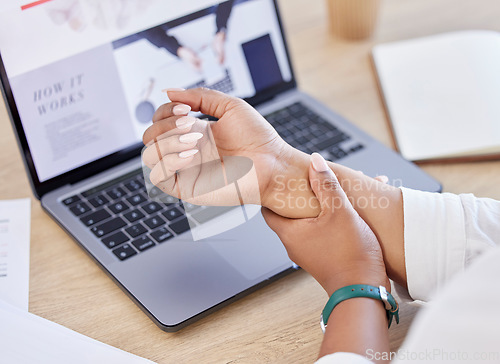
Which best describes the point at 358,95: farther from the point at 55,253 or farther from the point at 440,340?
the point at 440,340

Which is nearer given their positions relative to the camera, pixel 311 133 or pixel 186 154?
pixel 186 154

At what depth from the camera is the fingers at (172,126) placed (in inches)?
24.0

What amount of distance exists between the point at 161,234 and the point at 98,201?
4.0 inches

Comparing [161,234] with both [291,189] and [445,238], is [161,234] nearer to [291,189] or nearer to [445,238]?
[291,189]

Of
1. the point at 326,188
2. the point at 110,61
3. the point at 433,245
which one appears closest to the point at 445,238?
the point at 433,245

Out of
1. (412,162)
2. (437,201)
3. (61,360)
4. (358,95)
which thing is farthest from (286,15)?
(61,360)

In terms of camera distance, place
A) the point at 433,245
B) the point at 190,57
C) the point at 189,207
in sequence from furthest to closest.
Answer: the point at 190,57
the point at 189,207
the point at 433,245

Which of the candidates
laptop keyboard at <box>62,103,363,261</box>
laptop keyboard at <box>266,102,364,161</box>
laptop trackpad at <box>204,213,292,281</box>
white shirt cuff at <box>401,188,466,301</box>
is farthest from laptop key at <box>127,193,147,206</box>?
white shirt cuff at <box>401,188,466,301</box>

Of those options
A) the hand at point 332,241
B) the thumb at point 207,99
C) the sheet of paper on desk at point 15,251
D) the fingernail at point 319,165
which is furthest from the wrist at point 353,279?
the sheet of paper on desk at point 15,251

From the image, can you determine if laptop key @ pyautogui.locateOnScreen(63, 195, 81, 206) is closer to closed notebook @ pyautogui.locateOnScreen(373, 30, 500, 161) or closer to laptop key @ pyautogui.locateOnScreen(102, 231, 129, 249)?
laptop key @ pyautogui.locateOnScreen(102, 231, 129, 249)

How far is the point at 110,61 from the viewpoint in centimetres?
73

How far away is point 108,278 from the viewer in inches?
25.1

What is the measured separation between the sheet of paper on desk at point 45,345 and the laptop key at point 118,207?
16cm

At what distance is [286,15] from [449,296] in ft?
2.81
